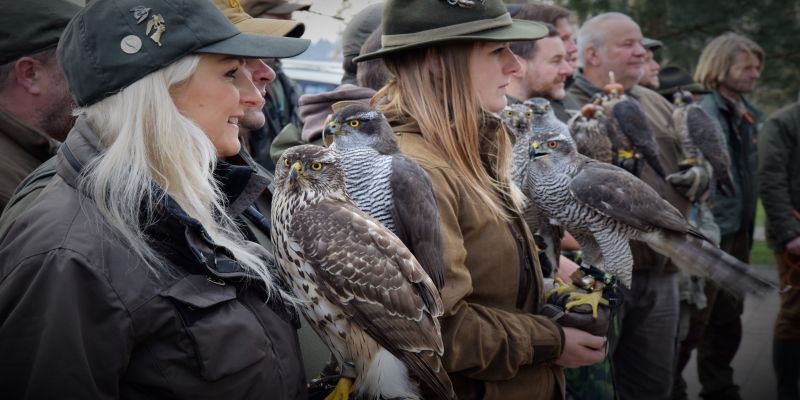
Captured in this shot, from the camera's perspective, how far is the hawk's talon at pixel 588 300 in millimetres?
2984

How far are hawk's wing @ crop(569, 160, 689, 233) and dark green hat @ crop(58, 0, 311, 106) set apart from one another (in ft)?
6.69

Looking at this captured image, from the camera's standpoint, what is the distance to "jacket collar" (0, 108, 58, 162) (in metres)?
2.99

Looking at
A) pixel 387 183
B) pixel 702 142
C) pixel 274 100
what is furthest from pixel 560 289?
pixel 702 142

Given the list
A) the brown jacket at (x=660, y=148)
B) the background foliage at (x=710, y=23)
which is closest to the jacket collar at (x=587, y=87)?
the brown jacket at (x=660, y=148)

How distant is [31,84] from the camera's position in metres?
3.14

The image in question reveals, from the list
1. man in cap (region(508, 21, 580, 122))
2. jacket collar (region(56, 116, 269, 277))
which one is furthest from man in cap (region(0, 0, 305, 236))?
man in cap (region(508, 21, 580, 122))

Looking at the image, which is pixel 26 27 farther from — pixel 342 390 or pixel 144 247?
pixel 342 390

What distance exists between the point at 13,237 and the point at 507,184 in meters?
1.71

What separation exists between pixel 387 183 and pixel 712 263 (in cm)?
173

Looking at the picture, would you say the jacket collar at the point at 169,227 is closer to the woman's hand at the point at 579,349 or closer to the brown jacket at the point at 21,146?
the brown jacket at the point at 21,146

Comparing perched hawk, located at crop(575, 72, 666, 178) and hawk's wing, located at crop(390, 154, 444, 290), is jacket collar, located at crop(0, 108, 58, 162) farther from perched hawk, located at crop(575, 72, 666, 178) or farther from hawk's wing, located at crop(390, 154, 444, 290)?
perched hawk, located at crop(575, 72, 666, 178)

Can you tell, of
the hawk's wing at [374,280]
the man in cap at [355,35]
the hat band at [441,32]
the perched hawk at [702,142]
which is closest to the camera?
the hawk's wing at [374,280]

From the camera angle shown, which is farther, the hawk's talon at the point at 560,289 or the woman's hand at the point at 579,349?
the hawk's talon at the point at 560,289

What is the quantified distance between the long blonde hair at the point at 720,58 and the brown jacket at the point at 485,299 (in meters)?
5.44
